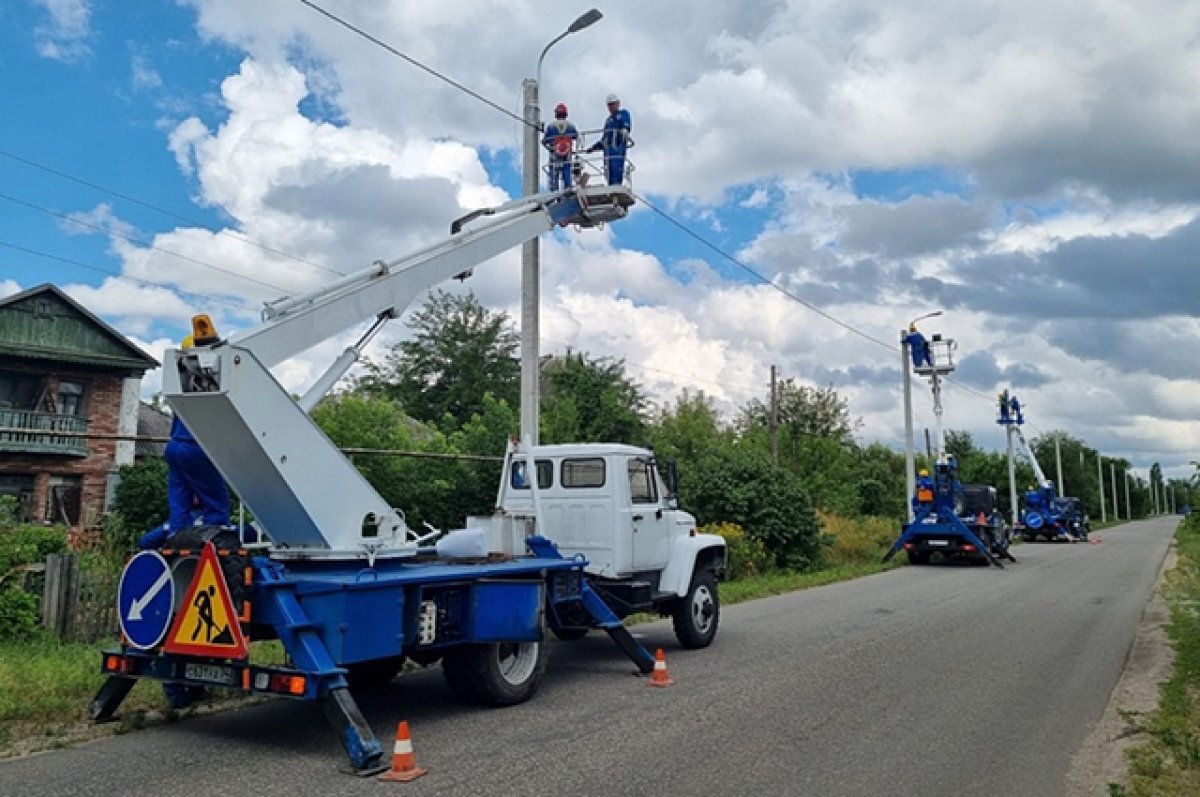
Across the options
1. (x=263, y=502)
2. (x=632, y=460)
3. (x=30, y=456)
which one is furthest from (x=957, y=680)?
(x=30, y=456)

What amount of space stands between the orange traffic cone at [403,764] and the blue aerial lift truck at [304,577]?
0.62ft

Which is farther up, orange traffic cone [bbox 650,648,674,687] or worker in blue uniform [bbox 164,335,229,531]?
worker in blue uniform [bbox 164,335,229,531]

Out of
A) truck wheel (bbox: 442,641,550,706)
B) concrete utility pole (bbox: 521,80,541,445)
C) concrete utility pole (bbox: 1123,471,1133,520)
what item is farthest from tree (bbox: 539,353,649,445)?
concrete utility pole (bbox: 1123,471,1133,520)

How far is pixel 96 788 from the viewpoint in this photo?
5.62 meters

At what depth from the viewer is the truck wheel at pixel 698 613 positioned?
10992 mm

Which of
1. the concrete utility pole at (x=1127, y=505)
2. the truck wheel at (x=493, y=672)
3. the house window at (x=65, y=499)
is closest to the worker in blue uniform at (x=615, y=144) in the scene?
the truck wheel at (x=493, y=672)

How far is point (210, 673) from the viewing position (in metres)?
6.50

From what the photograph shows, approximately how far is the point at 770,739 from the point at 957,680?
3.33 metres

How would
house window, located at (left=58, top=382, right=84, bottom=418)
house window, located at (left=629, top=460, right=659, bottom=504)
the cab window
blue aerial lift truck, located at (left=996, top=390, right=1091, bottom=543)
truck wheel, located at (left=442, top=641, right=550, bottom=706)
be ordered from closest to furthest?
truck wheel, located at (left=442, top=641, right=550, bottom=706)
house window, located at (left=629, top=460, right=659, bottom=504)
the cab window
house window, located at (left=58, top=382, right=84, bottom=418)
blue aerial lift truck, located at (left=996, top=390, right=1091, bottom=543)

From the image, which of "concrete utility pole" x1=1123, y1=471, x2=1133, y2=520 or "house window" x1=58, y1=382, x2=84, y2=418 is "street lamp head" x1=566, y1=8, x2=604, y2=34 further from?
"concrete utility pole" x1=1123, y1=471, x2=1133, y2=520

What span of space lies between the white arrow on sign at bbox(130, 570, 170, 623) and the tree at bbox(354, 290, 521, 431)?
33.8 metres

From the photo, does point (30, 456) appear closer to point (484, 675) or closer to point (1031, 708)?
point (484, 675)

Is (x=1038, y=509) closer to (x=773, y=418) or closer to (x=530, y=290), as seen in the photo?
(x=773, y=418)

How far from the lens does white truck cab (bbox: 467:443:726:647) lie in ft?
33.0
